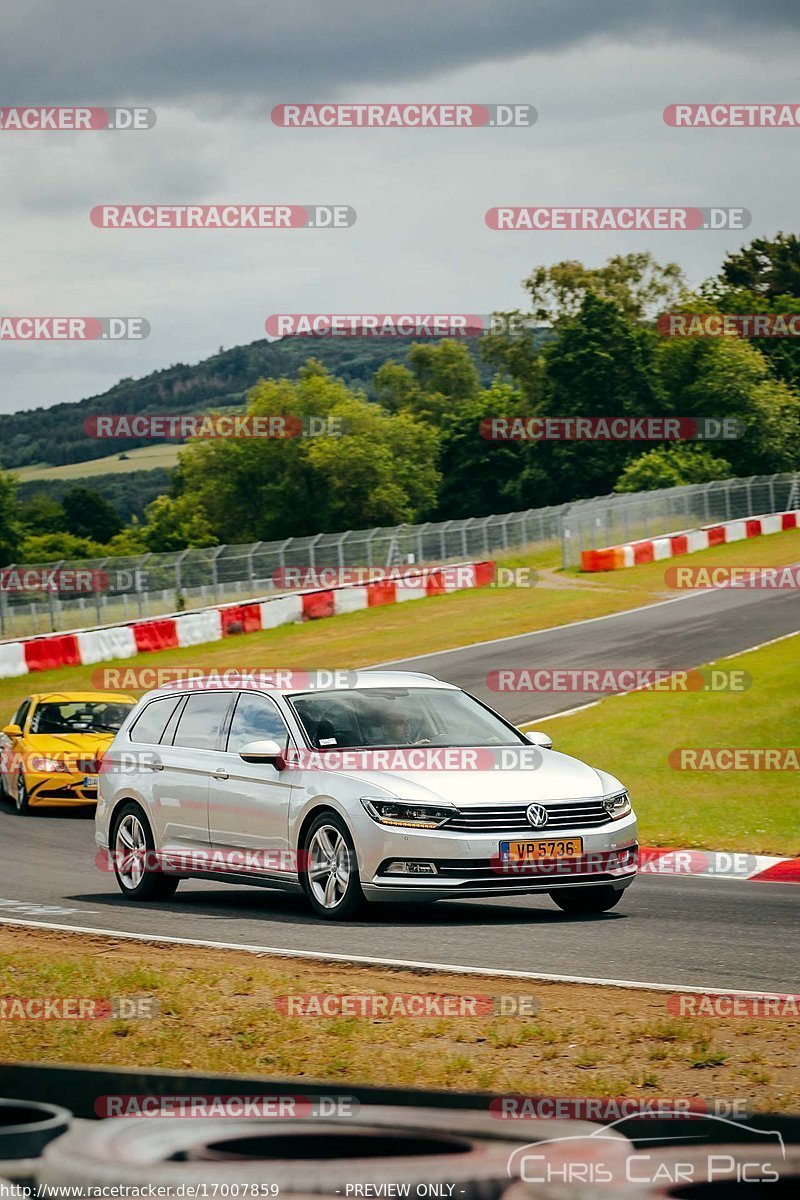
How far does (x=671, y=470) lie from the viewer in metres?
70.2

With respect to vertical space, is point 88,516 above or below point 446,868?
above

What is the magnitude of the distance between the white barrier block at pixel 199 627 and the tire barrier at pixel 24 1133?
32232 millimetres

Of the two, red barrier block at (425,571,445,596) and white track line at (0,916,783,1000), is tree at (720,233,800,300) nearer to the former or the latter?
red barrier block at (425,571,445,596)

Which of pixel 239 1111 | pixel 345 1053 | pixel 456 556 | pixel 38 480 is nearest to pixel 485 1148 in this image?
pixel 239 1111

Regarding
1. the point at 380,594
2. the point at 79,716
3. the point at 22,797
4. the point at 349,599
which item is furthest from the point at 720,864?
the point at 380,594

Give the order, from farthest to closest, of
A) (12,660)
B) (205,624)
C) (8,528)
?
(8,528) → (205,624) → (12,660)

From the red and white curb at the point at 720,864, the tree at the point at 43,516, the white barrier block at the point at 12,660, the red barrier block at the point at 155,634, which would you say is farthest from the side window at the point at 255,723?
the tree at the point at 43,516

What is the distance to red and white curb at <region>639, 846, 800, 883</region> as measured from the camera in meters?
13.3

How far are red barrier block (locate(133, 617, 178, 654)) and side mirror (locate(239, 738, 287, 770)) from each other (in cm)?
2428

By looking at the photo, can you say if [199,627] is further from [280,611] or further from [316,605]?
[316,605]

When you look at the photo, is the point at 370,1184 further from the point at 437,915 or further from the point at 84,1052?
the point at 437,915

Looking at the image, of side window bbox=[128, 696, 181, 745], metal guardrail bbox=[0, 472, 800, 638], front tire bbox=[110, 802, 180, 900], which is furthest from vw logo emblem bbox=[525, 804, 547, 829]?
metal guardrail bbox=[0, 472, 800, 638]

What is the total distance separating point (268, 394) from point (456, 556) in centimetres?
7584

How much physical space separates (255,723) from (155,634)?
24.3 m
